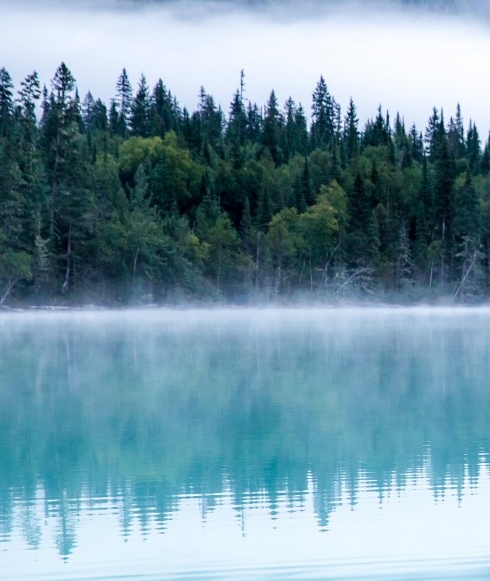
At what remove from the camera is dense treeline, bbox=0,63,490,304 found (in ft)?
212

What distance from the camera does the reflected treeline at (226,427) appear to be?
10.3 metres

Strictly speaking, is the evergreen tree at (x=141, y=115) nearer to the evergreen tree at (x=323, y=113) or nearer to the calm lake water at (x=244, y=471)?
the evergreen tree at (x=323, y=113)

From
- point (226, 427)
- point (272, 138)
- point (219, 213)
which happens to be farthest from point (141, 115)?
point (226, 427)

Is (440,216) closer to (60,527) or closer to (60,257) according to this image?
(60,257)

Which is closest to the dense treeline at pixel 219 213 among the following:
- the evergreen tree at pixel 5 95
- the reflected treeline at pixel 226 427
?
the evergreen tree at pixel 5 95

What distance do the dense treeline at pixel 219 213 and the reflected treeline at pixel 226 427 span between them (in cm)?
3444

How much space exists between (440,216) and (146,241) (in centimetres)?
3065

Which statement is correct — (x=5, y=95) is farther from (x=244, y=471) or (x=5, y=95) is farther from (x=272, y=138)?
(x=244, y=471)

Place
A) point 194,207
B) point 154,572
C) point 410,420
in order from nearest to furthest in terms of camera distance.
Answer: point 154,572, point 410,420, point 194,207

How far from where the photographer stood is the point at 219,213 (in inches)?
3263

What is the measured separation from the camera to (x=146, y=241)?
66.9 m

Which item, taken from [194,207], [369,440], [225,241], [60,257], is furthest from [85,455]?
[194,207]

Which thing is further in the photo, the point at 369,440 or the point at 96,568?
the point at 369,440

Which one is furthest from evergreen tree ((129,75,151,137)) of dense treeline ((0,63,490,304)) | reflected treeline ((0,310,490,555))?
reflected treeline ((0,310,490,555))
